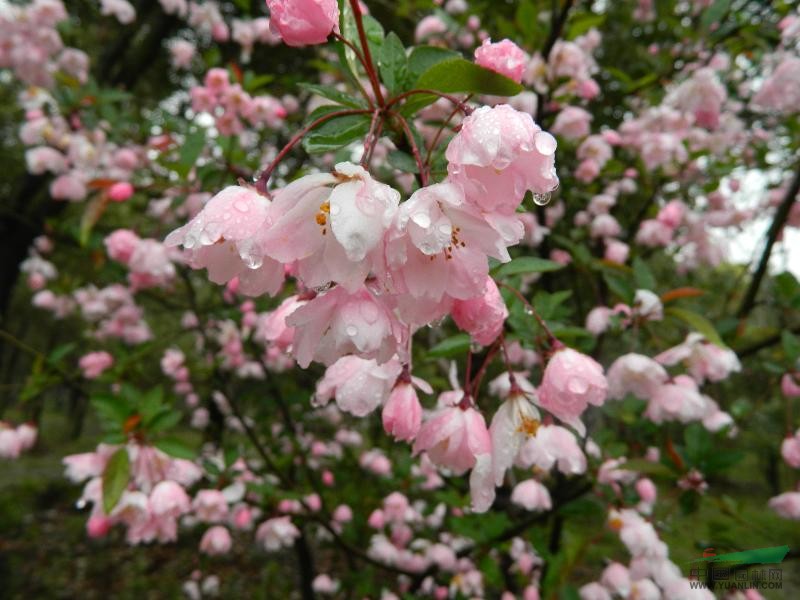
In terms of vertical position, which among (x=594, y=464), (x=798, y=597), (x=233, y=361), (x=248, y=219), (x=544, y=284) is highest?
(x=544, y=284)

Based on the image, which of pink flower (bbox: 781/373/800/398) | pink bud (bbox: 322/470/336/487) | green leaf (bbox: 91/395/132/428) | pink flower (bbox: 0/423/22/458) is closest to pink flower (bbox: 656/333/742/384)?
pink flower (bbox: 781/373/800/398)

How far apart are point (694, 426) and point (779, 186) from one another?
186 cm

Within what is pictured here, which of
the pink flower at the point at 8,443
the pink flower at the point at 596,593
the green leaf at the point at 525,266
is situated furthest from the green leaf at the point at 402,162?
the pink flower at the point at 8,443

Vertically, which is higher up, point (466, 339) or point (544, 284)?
point (544, 284)

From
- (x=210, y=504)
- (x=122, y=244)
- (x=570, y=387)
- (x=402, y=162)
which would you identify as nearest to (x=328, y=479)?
(x=210, y=504)

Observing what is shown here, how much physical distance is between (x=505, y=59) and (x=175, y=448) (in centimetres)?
154

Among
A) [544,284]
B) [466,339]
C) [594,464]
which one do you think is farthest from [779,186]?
[466,339]

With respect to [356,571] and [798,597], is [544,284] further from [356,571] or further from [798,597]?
[798,597]

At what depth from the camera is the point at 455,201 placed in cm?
64

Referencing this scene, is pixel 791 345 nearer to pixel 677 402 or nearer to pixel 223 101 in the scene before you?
pixel 677 402

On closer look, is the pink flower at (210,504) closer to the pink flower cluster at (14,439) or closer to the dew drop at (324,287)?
the pink flower cluster at (14,439)

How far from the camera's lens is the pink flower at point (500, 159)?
648 millimetres

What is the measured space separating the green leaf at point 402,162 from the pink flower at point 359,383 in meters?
0.34

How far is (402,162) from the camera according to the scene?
0.85 meters
